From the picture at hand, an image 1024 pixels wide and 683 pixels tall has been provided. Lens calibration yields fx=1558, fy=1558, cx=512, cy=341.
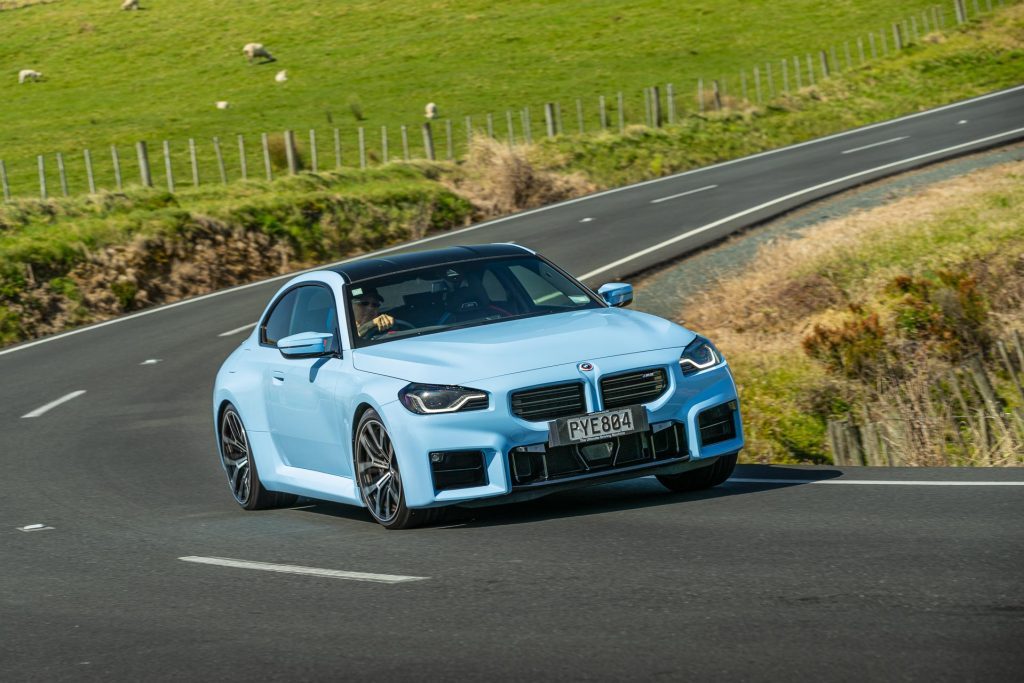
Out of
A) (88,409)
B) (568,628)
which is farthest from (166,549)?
(88,409)

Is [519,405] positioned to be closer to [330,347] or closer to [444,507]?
[444,507]

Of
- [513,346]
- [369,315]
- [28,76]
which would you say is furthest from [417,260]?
[28,76]

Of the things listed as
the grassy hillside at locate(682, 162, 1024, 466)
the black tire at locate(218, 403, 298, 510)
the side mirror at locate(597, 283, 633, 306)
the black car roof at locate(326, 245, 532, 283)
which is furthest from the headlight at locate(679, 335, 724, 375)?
the grassy hillside at locate(682, 162, 1024, 466)

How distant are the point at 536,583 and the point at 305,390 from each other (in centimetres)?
305

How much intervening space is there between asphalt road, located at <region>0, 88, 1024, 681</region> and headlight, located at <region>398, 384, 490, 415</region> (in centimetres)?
71

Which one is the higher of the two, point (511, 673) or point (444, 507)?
point (511, 673)

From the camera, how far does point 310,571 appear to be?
783 centimetres

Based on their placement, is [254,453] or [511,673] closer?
[511,673]

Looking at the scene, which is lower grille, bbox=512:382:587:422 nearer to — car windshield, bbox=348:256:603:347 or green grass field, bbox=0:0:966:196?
car windshield, bbox=348:256:603:347

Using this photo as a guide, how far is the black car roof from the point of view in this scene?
981cm

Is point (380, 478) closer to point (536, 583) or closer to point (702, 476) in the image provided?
point (702, 476)

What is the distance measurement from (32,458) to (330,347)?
19.2 ft

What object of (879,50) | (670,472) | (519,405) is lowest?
(879,50)

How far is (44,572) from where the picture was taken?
28.3 ft
